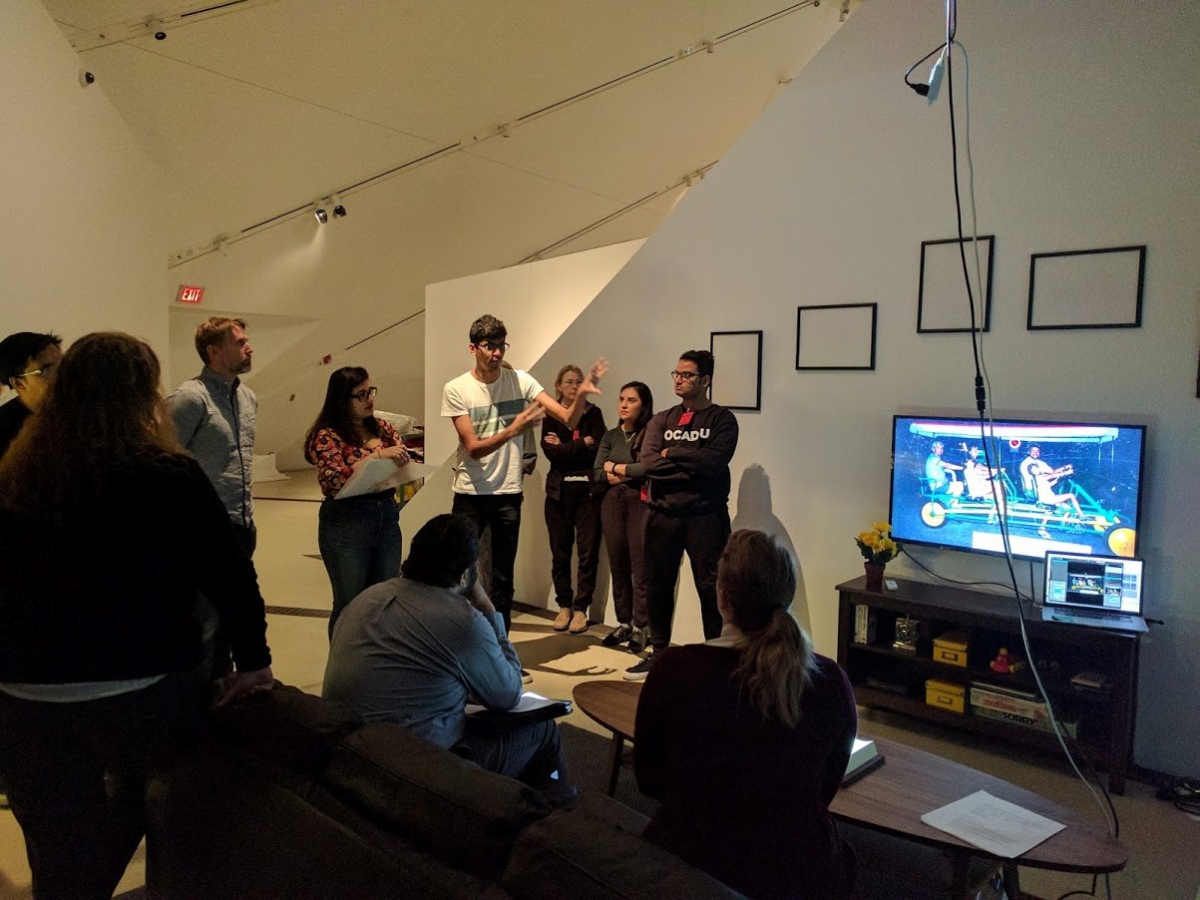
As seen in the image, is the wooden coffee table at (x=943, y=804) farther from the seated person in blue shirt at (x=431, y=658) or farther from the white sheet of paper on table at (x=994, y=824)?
the seated person in blue shirt at (x=431, y=658)

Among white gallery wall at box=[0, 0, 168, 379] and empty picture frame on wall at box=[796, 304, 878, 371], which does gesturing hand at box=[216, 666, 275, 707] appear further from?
empty picture frame on wall at box=[796, 304, 878, 371]

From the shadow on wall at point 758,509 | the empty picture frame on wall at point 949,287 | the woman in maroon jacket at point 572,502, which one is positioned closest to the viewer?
the empty picture frame on wall at point 949,287

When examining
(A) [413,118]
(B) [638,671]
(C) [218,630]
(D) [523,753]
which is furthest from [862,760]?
(A) [413,118]

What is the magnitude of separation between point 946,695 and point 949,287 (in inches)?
66.4

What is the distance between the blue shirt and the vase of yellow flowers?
97.1 inches

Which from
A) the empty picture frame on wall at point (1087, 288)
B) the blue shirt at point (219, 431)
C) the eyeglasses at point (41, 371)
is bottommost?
the blue shirt at point (219, 431)

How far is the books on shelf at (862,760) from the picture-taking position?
81.3 inches

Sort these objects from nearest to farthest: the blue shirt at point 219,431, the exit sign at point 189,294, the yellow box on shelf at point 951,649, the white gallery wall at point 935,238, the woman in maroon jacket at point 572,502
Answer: the blue shirt at point 219,431 → the white gallery wall at point 935,238 → the yellow box on shelf at point 951,649 → the woman in maroon jacket at point 572,502 → the exit sign at point 189,294

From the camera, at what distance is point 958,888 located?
6.00 ft

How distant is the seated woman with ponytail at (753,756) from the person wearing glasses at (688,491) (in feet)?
7.28

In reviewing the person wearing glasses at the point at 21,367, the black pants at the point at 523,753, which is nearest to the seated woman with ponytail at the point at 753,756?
the black pants at the point at 523,753

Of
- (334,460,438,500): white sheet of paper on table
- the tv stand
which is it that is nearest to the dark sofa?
(334,460,438,500): white sheet of paper on table

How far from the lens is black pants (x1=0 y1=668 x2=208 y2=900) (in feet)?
4.75

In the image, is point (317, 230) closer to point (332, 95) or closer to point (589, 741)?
point (332, 95)
